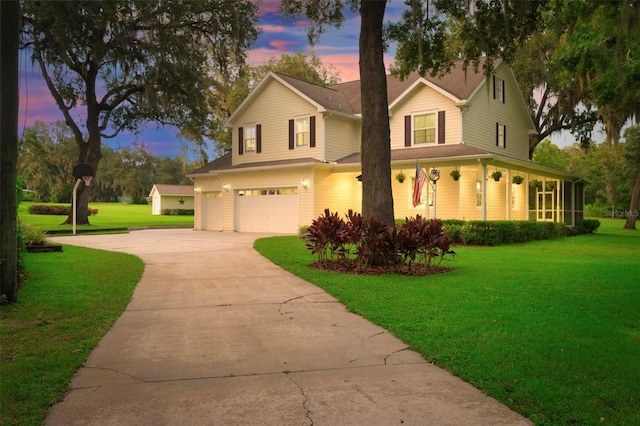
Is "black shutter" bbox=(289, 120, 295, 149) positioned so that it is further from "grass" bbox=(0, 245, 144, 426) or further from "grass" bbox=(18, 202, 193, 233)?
"grass" bbox=(0, 245, 144, 426)

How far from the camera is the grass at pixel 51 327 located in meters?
3.16

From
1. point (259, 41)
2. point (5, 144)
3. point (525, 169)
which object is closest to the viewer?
point (5, 144)

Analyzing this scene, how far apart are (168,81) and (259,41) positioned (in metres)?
5.16

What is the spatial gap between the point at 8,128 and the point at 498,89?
68.6ft

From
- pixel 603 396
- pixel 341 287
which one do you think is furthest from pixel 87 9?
pixel 603 396

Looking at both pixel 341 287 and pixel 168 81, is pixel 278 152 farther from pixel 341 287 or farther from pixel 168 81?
pixel 341 287

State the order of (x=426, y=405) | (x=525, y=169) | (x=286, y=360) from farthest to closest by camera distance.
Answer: (x=525, y=169)
(x=286, y=360)
(x=426, y=405)

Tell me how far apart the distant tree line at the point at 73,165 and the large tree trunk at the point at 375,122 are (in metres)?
51.7

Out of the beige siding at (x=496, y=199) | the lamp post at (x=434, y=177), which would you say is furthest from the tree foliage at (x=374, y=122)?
the beige siding at (x=496, y=199)

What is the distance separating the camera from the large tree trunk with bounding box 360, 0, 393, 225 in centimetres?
1014

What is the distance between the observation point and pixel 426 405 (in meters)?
3.09

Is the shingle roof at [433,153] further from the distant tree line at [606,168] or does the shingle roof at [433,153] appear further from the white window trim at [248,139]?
the distant tree line at [606,168]

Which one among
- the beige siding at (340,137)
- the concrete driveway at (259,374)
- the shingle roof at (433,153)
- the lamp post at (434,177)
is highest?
the beige siding at (340,137)

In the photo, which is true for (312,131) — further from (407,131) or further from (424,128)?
(424,128)
